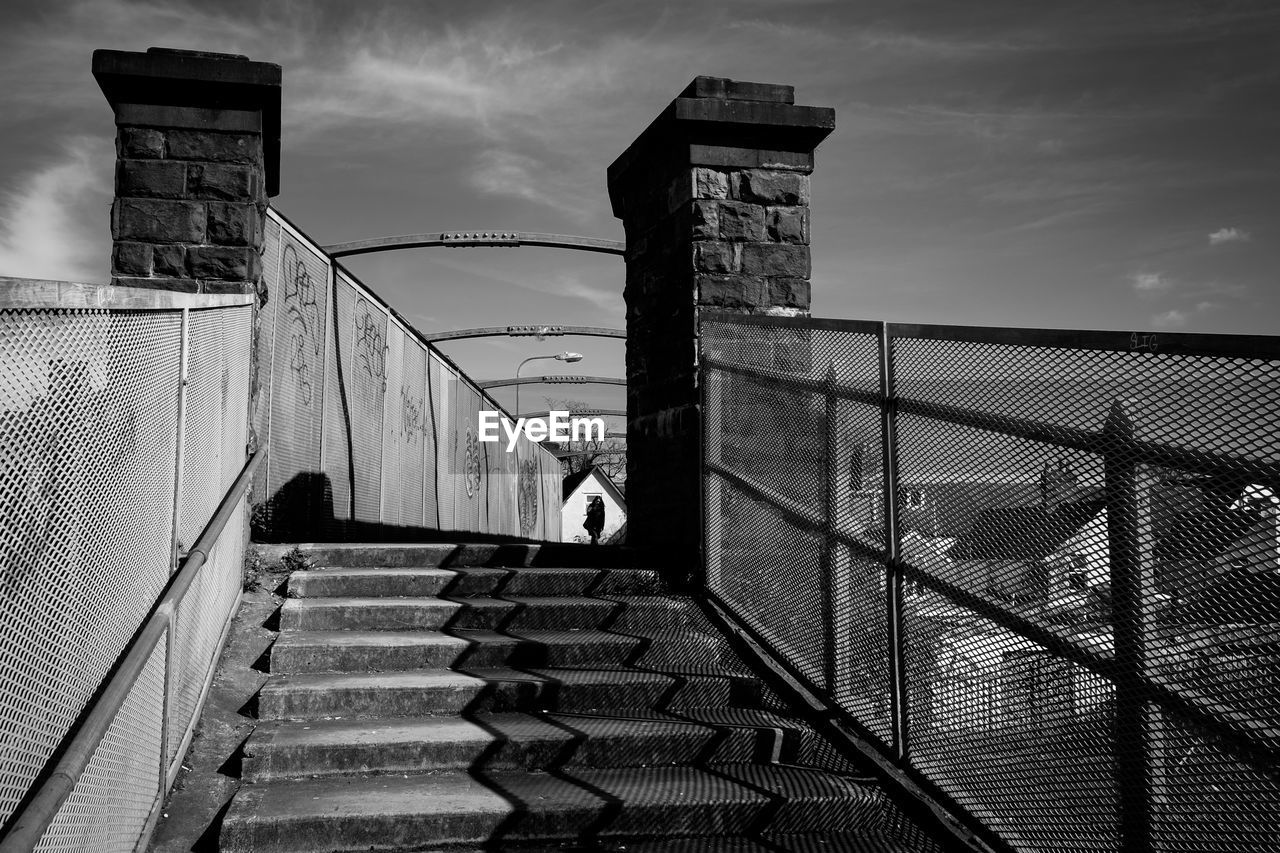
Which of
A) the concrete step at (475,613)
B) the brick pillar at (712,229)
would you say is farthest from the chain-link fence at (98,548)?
the brick pillar at (712,229)

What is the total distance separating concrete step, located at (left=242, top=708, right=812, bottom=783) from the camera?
3746 mm

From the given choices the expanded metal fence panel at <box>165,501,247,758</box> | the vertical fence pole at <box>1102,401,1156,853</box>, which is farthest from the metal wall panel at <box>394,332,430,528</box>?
the vertical fence pole at <box>1102,401,1156,853</box>

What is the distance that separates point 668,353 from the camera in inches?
237

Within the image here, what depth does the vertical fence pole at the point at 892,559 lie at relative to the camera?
3.59m

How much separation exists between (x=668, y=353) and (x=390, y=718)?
9.01 feet

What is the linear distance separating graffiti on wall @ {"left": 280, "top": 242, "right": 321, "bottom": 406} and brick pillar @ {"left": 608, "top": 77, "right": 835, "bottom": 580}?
107 inches

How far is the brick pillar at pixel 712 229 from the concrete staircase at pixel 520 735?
0.96 metres

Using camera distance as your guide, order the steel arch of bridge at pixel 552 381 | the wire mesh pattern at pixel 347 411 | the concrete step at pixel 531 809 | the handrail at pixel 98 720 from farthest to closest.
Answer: the steel arch of bridge at pixel 552 381 → the wire mesh pattern at pixel 347 411 → the concrete step at pixel 531 809 → the handrail at pixel 98 720

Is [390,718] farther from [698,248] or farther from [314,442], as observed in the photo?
[314,442]

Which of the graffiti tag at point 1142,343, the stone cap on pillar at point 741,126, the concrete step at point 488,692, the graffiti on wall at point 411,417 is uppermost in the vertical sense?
the stone cap on pillar at point 741,126

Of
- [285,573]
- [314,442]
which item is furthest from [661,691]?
[314,442]

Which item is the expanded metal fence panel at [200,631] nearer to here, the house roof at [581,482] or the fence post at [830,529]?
the fence post at [830,529]

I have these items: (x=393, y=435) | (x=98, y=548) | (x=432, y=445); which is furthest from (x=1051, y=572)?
(x=432, y=445)

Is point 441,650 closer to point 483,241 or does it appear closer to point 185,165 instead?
point 185,165
